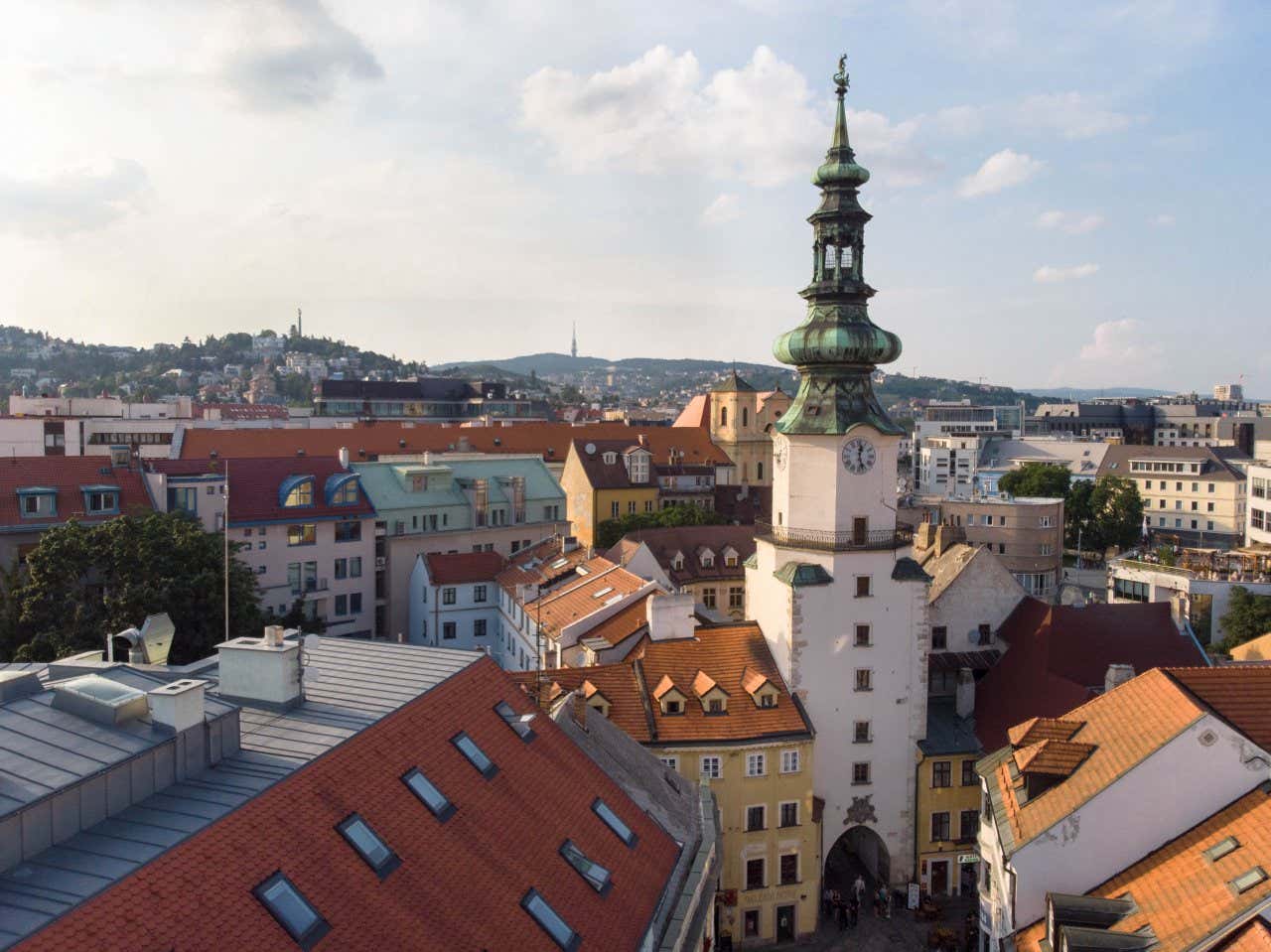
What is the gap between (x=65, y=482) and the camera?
53281mm

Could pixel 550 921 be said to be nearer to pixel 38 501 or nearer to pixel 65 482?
pixel 38 501

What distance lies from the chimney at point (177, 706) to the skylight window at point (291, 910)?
128 inches

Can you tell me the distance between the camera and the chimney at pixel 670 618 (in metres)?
38.6

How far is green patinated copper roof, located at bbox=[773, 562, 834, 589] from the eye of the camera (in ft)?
119

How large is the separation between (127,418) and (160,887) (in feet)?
373

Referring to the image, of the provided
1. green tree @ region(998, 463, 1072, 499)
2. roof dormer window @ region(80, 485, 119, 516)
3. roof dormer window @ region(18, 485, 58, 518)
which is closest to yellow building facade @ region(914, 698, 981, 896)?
roof dormer window @ region(80, 485, 119, 516)

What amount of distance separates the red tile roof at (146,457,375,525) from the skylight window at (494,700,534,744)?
129 ft

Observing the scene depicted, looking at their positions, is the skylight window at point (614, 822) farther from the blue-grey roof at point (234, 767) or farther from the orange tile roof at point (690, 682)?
the orange tile roof at point (690, 682)

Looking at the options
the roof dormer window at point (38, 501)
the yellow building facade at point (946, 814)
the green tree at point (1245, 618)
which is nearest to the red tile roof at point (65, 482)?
the roof dormer window at point (38, 501)

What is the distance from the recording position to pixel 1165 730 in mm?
24750

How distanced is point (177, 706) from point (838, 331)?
27484mm

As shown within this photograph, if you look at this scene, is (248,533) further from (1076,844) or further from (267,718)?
(1076,844)

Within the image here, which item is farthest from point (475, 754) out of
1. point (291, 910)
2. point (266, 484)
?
point (266, 484)

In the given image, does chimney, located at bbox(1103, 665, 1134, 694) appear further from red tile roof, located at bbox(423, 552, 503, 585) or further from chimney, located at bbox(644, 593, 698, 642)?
red tile roof, located at bbox(423, 552, 503, 585)
